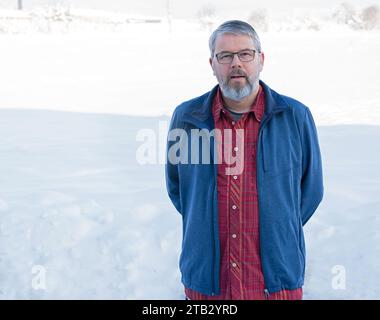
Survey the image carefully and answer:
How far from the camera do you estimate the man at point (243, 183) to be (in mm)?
2305

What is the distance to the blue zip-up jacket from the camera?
2.31 meters

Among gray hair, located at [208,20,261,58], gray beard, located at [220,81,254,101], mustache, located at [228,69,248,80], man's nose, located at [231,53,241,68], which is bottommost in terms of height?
gray beard, located at [220,81,254,101]

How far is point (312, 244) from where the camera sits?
465 cm

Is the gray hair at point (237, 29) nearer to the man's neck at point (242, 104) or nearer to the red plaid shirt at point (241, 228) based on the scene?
the man's neck at point (242, 104)

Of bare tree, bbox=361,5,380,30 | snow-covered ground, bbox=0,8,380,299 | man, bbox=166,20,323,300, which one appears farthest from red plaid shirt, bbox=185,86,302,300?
bare tree, bbox=361,5,380,30

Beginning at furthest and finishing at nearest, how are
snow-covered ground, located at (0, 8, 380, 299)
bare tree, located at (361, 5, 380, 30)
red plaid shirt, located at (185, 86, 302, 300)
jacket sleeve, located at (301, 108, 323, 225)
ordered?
bare tree, located at (361, 5, 380, 30) → snow-covered ground, located at (0, 8, 380, 299) → jacket sleeve, located at (301, 108, 323, 225) → red plaid shirt, located at (185, 86, 302, 300)

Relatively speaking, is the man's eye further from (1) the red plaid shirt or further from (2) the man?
(1) the red plaid shirt

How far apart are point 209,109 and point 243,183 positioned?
368 millimetres

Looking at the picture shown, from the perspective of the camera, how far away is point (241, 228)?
2.30m

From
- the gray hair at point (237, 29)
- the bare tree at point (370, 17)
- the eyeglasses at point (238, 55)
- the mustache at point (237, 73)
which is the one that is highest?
the bare tree at point (370, 17)

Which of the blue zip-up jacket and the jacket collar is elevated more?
the jacket collar

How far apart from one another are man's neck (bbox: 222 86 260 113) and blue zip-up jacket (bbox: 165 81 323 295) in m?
0.07

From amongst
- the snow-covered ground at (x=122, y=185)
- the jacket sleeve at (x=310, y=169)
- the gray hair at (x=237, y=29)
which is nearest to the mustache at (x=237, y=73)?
the gray hair at (x=237, y=29)

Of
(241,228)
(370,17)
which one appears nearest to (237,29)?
(241,228)
